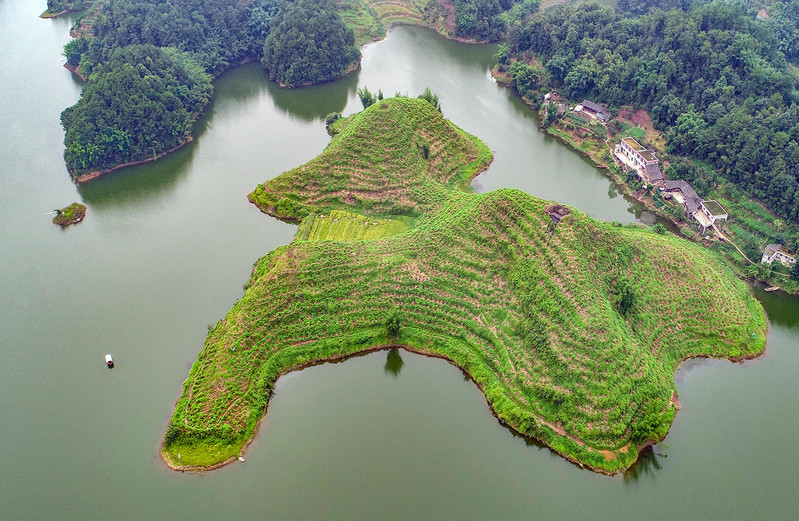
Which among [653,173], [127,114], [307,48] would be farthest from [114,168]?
[653,173]

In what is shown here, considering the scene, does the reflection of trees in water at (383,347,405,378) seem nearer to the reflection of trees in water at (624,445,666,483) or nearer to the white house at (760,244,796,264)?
the reflection of trees in water at (624,445,666,483)

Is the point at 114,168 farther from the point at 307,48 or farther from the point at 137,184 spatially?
the point at 307,48

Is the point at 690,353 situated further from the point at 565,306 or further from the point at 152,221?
the point at 152,221

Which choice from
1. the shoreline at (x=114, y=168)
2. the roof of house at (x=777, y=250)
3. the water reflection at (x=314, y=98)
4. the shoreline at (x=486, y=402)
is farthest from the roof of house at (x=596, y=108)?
the shoreline at (x=114, y=168)

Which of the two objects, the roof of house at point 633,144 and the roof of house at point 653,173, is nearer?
the roof of house at point 653,173

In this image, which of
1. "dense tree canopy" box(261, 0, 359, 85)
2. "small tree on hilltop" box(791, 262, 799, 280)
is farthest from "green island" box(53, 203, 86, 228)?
"small tree on hilltop" box(791, 262, 799, 280)

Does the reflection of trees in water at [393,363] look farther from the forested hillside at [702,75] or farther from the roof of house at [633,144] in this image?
the forested hillside at [702,75]
